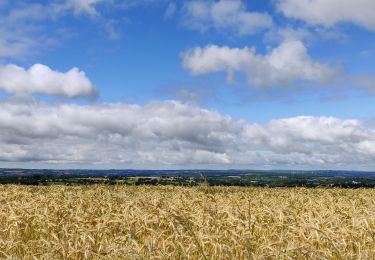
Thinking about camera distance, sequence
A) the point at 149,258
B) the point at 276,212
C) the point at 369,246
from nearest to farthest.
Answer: the point at 149,258 → the point at 369,246 → the point at 276,212

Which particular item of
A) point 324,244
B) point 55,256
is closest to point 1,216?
point 55,256

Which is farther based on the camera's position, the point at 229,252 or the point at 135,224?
the point at 135,224

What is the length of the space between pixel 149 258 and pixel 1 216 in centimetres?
658

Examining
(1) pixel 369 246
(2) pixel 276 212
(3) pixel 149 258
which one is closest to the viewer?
(3) pixel 149 258

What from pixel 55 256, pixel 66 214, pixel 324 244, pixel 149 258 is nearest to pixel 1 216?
pixel 66 214

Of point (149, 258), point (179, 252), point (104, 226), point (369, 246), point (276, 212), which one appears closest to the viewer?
point (149, 258)

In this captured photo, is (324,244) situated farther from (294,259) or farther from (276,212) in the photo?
(276,212)

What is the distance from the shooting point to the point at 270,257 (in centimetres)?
509

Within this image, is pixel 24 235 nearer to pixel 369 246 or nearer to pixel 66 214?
pixel 66 214

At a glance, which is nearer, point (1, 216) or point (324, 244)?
point (324, 244)

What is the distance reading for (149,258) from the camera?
5668mm

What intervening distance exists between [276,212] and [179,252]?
467 cm

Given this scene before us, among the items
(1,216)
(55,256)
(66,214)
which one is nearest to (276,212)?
(66,214)

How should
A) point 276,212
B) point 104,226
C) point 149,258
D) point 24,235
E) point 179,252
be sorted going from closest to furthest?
point 149,258
point 179,252
point 104,226
point 24,235
point 276,212
